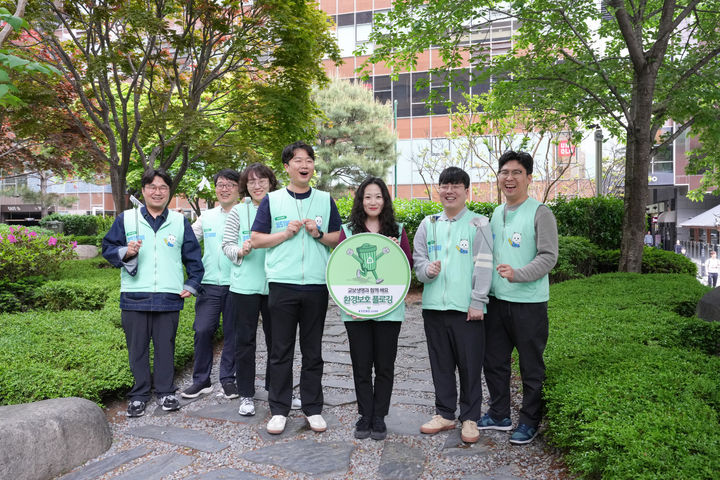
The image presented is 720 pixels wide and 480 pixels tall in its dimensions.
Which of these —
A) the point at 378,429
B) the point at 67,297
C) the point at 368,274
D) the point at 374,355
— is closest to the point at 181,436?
the point at 378,429

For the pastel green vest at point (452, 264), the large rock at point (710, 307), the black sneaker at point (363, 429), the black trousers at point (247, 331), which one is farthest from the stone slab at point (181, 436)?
the large rock at point (710, 307)

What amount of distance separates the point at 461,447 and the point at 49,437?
105 inches

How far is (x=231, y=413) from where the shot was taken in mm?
4352

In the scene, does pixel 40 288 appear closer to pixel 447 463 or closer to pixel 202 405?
pixel 202 405

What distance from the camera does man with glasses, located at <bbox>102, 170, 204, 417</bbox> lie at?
4344 millimetres

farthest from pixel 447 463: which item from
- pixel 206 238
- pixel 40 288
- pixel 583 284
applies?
pixel 40 288

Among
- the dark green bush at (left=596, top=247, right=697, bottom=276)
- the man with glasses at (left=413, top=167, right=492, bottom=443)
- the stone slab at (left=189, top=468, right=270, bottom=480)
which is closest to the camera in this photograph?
the stone slab at (left=189, top=468, right=270, bottom=480)

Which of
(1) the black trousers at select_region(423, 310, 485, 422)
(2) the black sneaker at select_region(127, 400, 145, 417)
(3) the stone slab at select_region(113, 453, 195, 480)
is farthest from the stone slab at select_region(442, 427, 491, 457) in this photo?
(2) the black sneaker at select_region(127, 400, 145, 417)

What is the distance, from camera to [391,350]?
146 inches

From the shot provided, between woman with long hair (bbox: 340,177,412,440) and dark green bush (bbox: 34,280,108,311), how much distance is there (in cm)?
545

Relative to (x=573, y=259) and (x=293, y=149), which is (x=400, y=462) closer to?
(x=293, y=149)

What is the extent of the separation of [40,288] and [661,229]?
41033 millimetres

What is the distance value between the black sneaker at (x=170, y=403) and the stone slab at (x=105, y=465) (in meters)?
0.70

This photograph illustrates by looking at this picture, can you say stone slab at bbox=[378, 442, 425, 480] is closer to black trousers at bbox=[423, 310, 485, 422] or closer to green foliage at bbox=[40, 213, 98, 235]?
black trousers at bbox=[423, 310, 485, 422]
